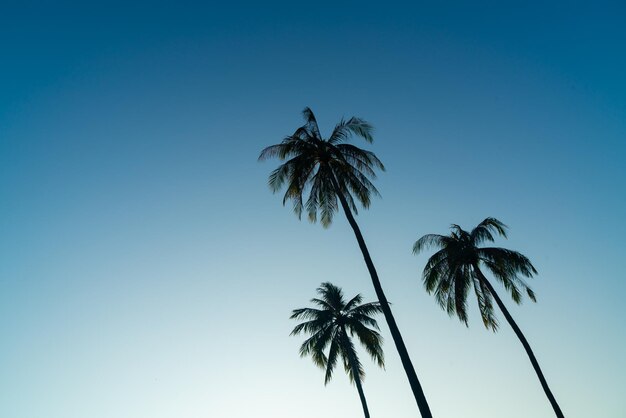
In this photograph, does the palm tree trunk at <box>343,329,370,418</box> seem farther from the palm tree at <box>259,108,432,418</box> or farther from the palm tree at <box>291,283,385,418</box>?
the palm tree at <box>259,108,432,418</box>

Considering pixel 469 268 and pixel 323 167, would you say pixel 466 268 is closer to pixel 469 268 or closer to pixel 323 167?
pixel 469 268

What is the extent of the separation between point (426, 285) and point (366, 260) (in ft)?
27.3

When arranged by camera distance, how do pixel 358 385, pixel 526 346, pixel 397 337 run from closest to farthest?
pixel 397 337 < pixel 526 346 < pixel 358 385

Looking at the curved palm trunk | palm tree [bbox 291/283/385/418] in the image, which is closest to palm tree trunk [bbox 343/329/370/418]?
palm tree [bbox 291/283/385/418]

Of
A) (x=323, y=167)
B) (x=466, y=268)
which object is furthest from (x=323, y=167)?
(x=466, y=268)

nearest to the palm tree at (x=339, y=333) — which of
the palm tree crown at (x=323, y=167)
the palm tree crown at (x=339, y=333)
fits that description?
the palm tree crown at (x=339, y=333)

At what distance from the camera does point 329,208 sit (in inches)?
695

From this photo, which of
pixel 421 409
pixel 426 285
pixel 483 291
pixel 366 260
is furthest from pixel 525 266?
pixel 421 409

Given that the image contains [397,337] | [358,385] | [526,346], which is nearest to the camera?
[397,337]

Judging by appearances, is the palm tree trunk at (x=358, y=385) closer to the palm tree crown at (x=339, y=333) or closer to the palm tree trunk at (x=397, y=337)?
the palm tree crown at (x=339, y=333)

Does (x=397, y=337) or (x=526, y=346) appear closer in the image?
(x=397, y=337)

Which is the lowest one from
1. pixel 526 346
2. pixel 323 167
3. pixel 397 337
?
pixel 526 346

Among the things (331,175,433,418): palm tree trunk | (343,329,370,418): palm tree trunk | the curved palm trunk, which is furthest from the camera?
(343,329,370,418): palm tree trunk

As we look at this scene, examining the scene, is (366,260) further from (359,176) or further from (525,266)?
(525,266)
